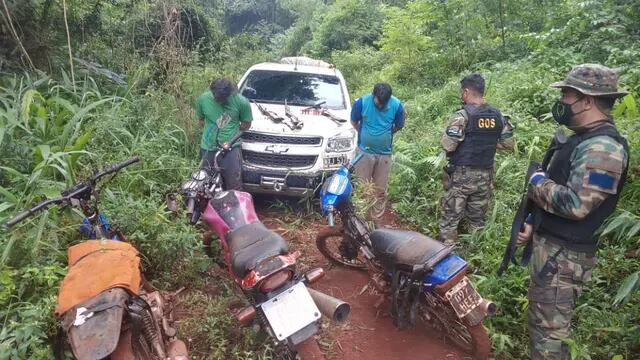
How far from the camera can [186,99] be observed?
6.28 meters

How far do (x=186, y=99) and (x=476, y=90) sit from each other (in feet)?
13.0

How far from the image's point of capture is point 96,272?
2471 millimetres

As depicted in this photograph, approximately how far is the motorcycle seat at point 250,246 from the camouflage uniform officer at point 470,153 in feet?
6.86

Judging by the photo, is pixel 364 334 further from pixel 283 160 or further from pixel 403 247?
pixel 283 160

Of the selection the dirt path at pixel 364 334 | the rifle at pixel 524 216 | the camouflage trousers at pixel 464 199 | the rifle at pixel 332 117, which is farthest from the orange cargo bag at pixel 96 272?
the rifle at pixel 332 117

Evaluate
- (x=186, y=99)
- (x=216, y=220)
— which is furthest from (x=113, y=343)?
(x=186, y=99)

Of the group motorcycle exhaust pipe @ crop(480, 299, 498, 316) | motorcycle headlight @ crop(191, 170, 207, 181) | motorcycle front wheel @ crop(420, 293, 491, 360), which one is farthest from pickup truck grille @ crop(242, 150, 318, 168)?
motorcycle exhaust pipe @ crop(480, 299, 498, 316)

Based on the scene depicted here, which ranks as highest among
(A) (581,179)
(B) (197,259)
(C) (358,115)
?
(A) (581,179)

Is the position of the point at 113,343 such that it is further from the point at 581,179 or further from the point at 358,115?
the point at 358,115

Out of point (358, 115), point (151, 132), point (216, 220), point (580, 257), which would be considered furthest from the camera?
point (151, 132)

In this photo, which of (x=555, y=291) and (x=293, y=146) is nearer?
(x=555, y=291)

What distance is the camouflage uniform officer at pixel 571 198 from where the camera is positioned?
2424 mm

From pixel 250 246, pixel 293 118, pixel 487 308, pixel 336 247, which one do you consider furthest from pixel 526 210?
pixel 293 118

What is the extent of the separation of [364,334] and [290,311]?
1229 mm
